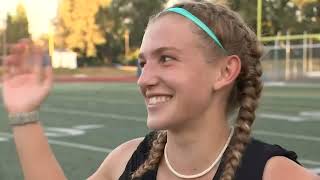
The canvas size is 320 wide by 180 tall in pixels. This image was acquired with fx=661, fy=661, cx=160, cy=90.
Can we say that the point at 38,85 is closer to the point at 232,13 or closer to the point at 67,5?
the point at 232,13

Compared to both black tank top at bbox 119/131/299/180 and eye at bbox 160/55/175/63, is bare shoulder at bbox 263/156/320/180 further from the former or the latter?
eye at bbox 160/55/175/63

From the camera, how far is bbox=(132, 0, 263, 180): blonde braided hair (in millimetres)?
1788

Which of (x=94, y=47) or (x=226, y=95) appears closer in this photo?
(x=226, y=95)

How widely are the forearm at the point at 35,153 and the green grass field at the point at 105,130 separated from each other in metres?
3.15

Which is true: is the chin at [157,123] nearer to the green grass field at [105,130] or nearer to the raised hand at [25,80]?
the raised hand at [25,80]

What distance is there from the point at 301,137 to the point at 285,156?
8205 millimetres

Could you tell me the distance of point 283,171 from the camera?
68.5 inches

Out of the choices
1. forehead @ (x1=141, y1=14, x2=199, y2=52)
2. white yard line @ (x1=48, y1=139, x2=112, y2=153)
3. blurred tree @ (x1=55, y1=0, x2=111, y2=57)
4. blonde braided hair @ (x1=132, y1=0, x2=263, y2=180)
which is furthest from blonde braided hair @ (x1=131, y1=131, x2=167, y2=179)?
blurred tree @ (x1=55, y1=0, x2=111, y2=57)

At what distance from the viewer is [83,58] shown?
56.7m

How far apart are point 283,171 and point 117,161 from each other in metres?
0.51

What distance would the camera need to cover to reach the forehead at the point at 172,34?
5.74 feet

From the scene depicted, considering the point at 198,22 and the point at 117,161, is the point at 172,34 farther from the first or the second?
the point at 117,161

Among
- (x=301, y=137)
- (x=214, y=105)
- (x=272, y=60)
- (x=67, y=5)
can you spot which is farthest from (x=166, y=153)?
(x=67, y=5)

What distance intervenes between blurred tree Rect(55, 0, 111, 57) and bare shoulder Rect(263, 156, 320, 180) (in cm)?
5292
